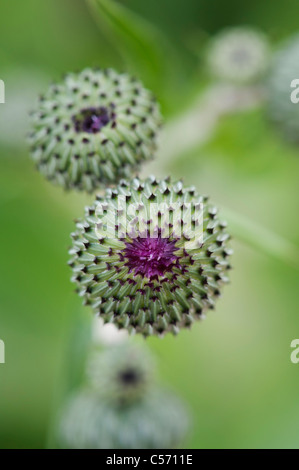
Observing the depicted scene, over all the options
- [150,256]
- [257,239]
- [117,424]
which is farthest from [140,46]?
[117,424]

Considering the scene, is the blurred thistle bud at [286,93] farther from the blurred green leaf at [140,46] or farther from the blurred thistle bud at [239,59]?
the blurred green leaf at [140,46]

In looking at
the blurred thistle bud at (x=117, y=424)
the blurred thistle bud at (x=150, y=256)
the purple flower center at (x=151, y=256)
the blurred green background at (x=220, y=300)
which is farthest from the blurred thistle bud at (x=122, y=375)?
the purple flower center at (x=151, y=256)

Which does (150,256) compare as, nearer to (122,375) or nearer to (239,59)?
(122,375)

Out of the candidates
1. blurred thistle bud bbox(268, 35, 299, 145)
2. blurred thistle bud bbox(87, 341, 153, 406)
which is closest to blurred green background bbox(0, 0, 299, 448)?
blurred thistle bud bbox(268, 35, 299, 145)

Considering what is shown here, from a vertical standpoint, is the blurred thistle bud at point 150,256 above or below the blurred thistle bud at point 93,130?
below

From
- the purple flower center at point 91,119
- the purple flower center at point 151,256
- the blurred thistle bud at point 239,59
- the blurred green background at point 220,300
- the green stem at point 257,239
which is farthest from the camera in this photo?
the blurred green background at point 220,300

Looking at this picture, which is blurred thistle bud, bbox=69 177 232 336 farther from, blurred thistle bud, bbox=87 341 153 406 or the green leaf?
the green leaf
